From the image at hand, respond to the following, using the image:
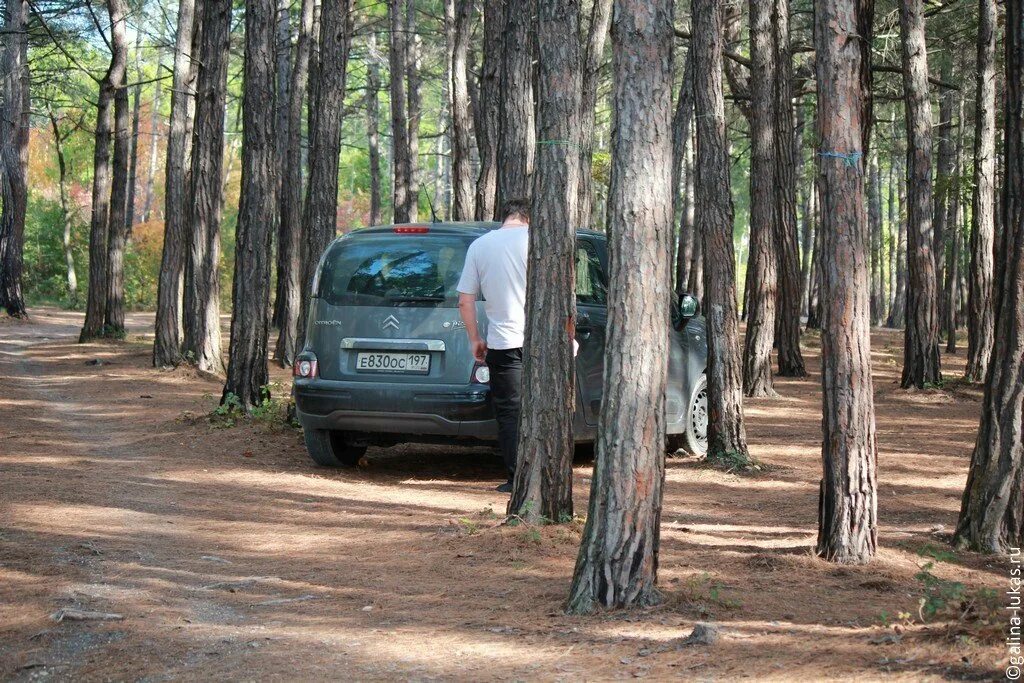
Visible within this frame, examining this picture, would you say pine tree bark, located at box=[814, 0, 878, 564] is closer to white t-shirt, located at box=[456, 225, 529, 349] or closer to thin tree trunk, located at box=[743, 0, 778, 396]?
white t-shirt, located at box=[456, 225, 529, 349]

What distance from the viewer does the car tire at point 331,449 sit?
998 cm

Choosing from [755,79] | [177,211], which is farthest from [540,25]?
[177,211]

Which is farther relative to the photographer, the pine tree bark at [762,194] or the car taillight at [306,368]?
the pine tree bark at [762,194]

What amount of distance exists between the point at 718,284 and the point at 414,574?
4.87 m

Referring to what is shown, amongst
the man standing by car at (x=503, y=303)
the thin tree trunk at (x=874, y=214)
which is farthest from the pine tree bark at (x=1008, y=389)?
the thin tree trunk at (x=874, y=214)

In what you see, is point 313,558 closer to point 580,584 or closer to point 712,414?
point 580,584

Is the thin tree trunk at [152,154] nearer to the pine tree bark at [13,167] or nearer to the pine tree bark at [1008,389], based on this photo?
the pine tree bark at [13,167]

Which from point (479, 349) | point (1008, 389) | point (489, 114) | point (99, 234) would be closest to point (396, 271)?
point (479, 349)

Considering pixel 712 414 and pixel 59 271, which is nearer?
pixel 712 414

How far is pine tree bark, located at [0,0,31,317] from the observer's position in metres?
30.2

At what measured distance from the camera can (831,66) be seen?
6316mm

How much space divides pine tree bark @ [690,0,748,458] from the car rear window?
2.41m

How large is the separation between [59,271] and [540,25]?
4717 centimetres

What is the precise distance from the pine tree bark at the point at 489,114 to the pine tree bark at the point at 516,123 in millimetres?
2444
